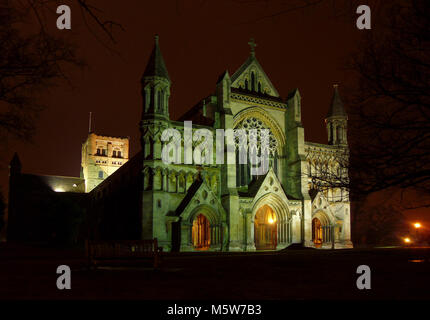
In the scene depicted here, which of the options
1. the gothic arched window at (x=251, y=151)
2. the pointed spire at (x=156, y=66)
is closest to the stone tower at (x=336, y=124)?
the gothic arched window at (x=251, y=151)

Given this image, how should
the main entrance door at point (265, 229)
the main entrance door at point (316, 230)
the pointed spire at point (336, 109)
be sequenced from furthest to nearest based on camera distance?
1. the pointed spire at point (336, 109)
2. the main entrance door at point (316, 230)
3. the main entrance door at point (265, 229)

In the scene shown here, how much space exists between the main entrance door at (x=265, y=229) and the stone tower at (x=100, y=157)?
1705 inches

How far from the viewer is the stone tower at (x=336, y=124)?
42.7 meters

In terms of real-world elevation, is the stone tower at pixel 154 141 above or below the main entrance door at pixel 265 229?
above

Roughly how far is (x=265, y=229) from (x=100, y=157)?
46.4 m

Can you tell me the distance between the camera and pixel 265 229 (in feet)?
121

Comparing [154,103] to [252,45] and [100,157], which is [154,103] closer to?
[252,45]

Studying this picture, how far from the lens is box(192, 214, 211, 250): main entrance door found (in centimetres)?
3408

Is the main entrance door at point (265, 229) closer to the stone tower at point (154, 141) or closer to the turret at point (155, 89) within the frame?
the stone tower at point (154, 141)

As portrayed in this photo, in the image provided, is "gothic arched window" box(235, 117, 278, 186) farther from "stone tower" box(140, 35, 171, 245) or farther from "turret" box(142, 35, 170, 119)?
"stone tower" box(140, 35, 171, 245)

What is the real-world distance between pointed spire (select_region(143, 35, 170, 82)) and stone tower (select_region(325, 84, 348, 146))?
1824 cm

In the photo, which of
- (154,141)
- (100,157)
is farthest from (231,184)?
(100,157)
